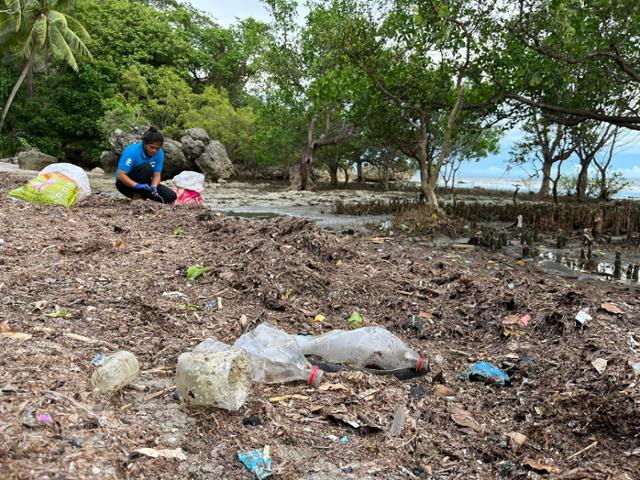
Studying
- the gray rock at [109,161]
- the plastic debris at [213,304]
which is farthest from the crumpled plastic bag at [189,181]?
the gray rock at [109,161]

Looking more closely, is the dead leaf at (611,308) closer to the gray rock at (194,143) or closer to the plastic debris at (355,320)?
the plastic debris at (355,320)

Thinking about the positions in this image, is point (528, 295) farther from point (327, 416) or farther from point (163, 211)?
point (163, 211)

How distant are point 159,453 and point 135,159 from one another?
6319 mm

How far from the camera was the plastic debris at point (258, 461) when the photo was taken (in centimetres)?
187

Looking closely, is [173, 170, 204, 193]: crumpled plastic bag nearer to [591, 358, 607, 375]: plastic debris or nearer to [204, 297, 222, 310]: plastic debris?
[204, 297, 222, 310]: plastic debris

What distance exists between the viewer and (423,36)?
9500 millimetres

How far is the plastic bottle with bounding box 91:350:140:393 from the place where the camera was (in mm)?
2221

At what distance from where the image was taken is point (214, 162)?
25.0m

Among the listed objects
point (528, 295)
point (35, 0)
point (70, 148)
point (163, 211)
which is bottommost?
point (528, 295)

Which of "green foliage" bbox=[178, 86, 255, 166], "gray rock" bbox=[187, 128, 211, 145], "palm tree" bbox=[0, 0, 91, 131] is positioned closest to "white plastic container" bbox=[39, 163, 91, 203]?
"palm tree" bbox=[0, 0, 91, 131]

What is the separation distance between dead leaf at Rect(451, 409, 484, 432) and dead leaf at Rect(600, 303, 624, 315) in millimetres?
1855

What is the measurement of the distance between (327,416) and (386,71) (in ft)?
31.1

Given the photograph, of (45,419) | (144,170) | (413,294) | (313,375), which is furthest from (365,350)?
(144,170)

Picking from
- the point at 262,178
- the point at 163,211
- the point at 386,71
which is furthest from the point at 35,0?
the point at 163,211
